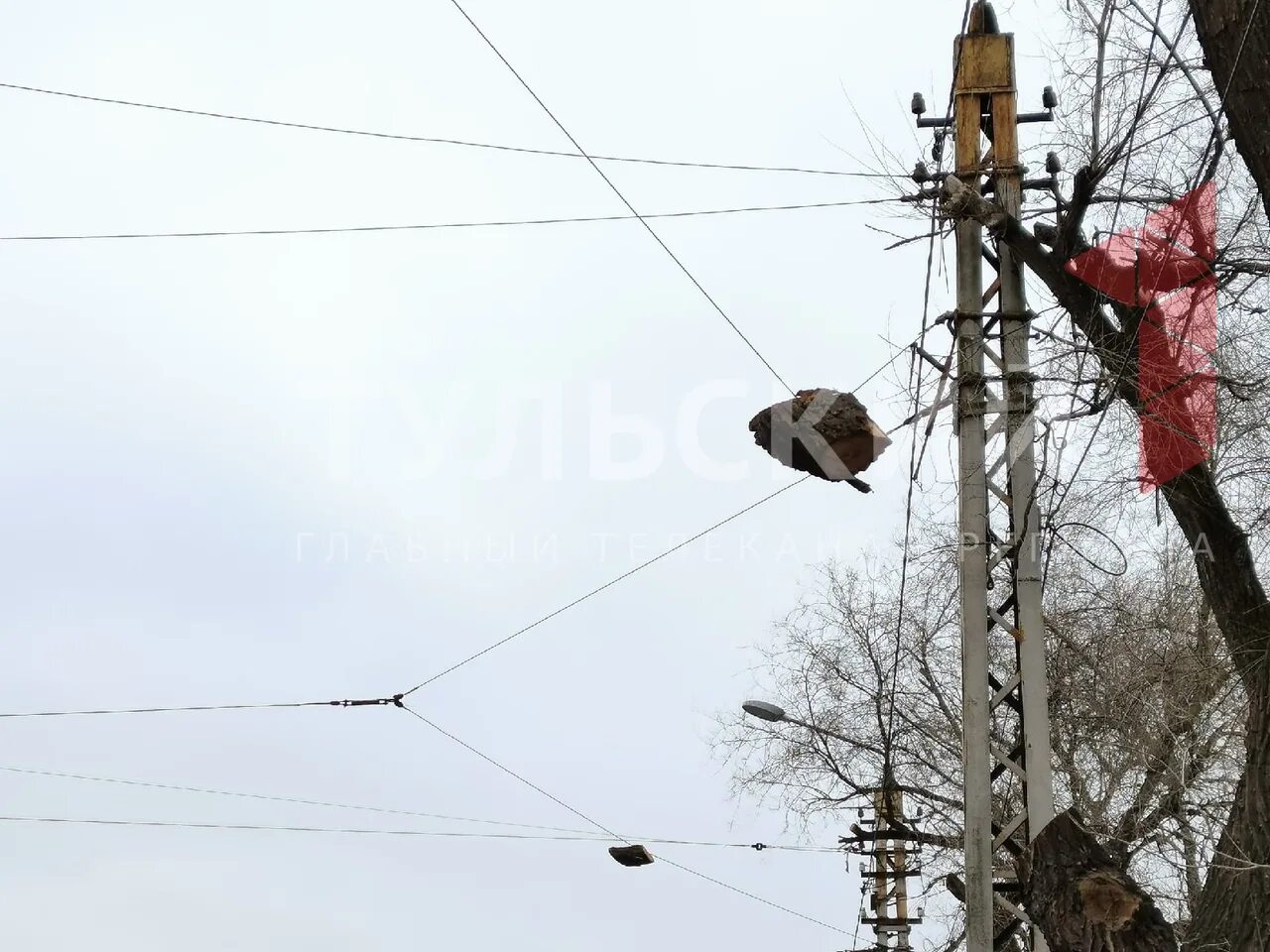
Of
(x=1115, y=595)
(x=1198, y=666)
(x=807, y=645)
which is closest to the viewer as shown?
(x=1198, y=666)

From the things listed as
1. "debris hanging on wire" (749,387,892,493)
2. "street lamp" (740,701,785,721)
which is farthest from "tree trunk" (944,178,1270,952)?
"street lamp" (740,701,785,721)

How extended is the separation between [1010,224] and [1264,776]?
9.42ft

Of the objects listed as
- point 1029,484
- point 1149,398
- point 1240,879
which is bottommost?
point 1240,879

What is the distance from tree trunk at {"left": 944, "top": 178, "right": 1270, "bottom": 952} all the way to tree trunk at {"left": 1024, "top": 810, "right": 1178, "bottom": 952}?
91.9 inches

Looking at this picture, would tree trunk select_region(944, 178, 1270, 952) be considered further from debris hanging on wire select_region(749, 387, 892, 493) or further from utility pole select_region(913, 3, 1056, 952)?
debris hanging on wire select_region(749, 387, 892, 493)

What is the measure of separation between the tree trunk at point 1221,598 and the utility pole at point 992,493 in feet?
0.84

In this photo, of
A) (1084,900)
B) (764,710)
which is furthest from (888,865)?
(1084,900)

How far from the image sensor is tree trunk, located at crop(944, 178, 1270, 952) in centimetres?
610

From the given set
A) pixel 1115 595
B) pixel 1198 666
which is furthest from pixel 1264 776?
pixel 1115 595

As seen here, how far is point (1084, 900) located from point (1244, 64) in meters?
2.81

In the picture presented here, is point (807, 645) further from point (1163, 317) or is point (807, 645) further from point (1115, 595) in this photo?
point (1163, 317)

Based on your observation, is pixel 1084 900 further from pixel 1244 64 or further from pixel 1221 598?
pixel 1221 598

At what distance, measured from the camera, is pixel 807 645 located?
698 inches

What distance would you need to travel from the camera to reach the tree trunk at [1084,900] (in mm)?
3812
